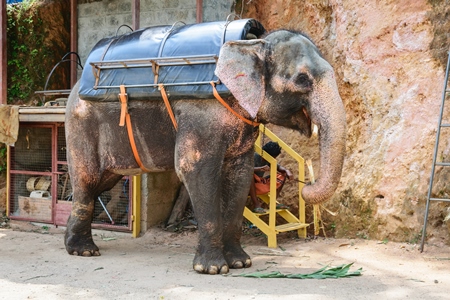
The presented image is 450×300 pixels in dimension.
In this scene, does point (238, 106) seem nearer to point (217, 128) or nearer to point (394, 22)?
point (217, 128)

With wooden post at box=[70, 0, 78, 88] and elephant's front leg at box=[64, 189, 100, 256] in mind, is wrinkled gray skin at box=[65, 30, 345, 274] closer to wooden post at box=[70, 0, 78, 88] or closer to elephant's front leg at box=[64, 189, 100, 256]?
elephant's front leg at box=[64, 189, 100, 256]

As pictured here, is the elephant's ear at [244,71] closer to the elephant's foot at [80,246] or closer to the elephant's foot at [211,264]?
the elephant's foot at [211,264]

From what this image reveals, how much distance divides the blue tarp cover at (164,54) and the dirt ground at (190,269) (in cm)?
174

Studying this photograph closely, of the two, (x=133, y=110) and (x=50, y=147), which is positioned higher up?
(x=133, y=110)

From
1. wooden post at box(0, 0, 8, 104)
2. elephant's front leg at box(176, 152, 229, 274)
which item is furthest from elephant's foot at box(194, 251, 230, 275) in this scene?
wooden post at box(0, 0, 8, 104)

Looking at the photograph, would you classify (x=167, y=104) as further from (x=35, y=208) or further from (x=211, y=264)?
(x=35, y=208)

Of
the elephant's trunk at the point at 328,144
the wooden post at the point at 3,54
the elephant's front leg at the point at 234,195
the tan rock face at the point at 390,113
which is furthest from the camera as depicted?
the wooden post at the point at 3,54

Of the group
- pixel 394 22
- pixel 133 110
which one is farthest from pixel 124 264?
pixel 394 22

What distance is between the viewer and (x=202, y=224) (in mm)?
5609

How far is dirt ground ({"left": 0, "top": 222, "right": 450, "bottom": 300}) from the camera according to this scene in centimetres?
479

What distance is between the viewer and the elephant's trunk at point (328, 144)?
16.2 feet

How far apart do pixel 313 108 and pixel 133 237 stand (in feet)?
12.7

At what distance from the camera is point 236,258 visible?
5.81 m

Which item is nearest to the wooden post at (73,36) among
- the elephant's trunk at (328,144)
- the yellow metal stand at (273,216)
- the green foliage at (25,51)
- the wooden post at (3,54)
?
the green foliage at (25,51)
